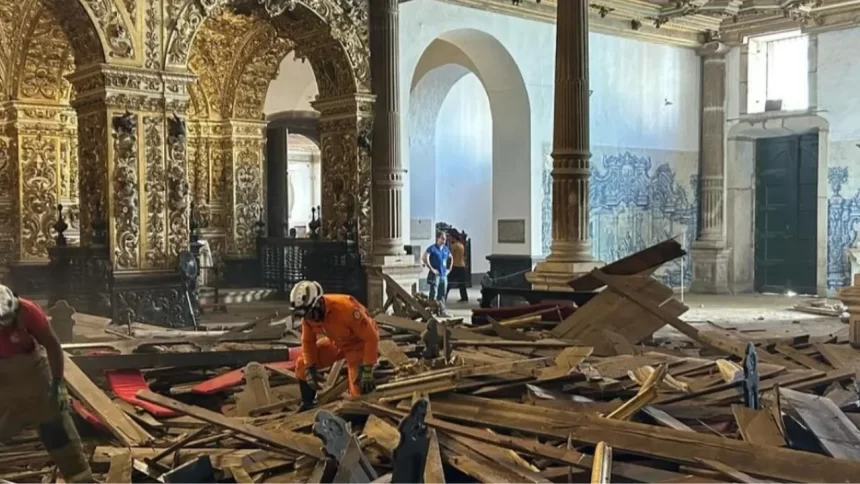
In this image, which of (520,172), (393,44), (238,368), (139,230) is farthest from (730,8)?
(238,368)

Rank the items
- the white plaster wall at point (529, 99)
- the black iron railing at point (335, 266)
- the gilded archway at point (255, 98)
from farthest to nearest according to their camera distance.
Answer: the white plaster wall at point (529, 99) → the black iron railing at point (335, 266) → the gilded archway at point (255, 98)

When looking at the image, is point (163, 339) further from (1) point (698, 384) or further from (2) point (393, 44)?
(2) point (393, 44)

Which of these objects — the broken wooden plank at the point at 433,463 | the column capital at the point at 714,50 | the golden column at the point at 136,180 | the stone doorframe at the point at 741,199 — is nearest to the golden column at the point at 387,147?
the golden column at the point at 136,180

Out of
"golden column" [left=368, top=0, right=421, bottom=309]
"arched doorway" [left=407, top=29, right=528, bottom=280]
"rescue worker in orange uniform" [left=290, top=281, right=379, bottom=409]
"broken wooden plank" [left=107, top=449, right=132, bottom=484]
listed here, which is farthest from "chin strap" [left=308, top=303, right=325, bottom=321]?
"arched doorway" [left=407, top=29, right=528, bottom=280]

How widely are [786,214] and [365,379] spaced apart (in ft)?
50.8

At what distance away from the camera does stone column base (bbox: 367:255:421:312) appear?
39.9 feet

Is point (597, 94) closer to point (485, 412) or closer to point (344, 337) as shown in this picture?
point (344, 337)

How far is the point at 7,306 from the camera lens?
4297mm

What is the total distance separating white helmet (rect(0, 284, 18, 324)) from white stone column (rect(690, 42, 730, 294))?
1708 cm

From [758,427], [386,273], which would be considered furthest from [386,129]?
[758,427]

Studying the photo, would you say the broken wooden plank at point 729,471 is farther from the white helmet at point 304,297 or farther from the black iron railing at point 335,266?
the black iron railing at point 335,266

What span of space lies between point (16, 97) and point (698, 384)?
34.1 ft

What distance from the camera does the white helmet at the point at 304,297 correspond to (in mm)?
5438

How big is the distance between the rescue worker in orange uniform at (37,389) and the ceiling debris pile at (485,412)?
10.7 inches
